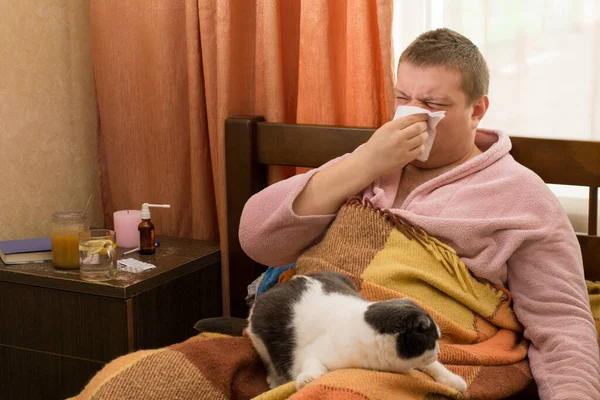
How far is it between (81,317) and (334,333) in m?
0.91

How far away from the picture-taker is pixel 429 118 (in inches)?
67.9

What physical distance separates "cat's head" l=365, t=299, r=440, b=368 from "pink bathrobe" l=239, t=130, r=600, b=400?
344 mm

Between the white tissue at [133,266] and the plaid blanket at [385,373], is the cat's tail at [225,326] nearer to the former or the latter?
the plaid blanket at [385,373]

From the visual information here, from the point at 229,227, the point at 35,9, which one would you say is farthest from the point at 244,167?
the point at 35,9

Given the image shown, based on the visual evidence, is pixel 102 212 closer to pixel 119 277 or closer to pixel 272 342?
pixel 119 277

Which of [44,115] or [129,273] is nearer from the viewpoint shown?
[129,273]

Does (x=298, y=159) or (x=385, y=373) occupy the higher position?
(x=298, y=159)

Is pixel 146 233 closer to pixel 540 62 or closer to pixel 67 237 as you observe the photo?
pixel 67 237

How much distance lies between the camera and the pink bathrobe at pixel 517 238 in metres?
1.57

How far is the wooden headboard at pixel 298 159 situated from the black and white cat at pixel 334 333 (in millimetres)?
629

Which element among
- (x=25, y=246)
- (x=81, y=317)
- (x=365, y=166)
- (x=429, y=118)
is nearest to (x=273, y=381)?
(x=365, y=166)

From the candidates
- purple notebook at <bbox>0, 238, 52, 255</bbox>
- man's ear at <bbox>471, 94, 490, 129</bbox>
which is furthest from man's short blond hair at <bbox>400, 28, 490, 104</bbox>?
purple notebook at <bbox>0, 238, 52, 255</bbox>

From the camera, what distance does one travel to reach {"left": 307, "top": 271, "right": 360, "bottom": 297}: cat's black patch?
1476 millimetres

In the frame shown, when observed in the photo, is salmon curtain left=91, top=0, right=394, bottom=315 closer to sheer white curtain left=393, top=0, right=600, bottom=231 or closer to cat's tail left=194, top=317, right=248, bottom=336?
sheer white curtain left=393, top=0, right=600, bottom=231
